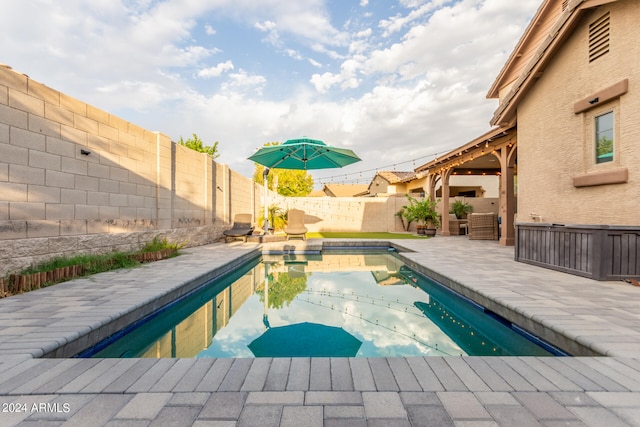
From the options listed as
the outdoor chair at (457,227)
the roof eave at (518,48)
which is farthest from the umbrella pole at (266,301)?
the roof eave at (518,48)

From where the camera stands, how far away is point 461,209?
1587cm

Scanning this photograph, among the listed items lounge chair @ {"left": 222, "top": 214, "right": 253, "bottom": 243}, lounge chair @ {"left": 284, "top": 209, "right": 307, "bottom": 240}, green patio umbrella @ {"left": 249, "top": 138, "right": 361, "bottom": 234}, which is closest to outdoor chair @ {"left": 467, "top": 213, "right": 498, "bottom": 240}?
green patio umbrella @ {"left": 249, "top": 138, "right": 361, "bottom": 234}

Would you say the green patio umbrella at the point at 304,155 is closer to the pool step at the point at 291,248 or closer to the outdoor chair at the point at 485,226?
the pool step at the point at 291,248

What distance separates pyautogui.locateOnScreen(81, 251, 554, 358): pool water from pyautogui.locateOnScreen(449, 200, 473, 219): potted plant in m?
11.2

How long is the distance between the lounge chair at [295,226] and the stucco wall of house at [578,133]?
6.99 m

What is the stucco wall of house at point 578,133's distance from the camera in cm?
482

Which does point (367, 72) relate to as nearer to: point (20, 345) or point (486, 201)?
point (486, 201)

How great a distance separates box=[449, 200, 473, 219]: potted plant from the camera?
1586 cm

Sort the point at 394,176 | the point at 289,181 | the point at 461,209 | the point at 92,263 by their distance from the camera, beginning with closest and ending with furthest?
the point at 92,263
the point at 461,209
the point at 394,176
the point at 289,181

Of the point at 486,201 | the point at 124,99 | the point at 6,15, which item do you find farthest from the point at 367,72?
the point at 6,15

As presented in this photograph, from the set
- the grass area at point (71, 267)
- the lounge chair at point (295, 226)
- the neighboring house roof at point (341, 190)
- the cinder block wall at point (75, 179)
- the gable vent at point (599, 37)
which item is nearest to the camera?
the grass area at point (71, 267)

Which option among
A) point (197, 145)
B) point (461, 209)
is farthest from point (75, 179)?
point (197, 145)

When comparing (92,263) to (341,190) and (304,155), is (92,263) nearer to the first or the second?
(304,155)

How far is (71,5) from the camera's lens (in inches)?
251
